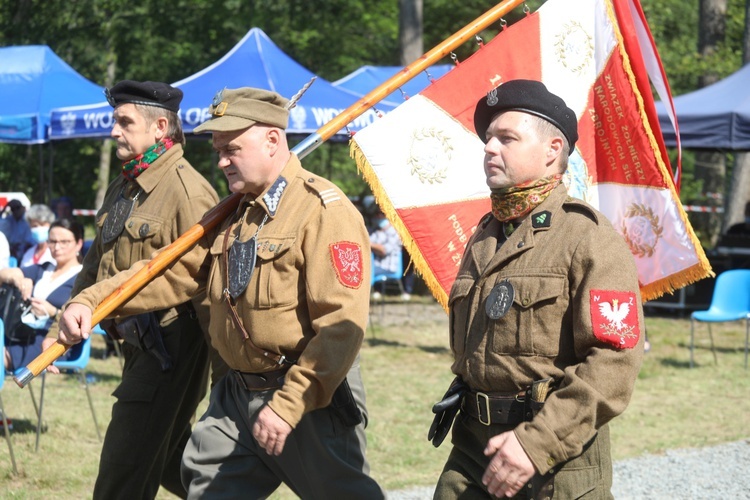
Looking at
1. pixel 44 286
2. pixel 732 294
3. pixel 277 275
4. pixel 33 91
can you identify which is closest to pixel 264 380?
pixel 277 275

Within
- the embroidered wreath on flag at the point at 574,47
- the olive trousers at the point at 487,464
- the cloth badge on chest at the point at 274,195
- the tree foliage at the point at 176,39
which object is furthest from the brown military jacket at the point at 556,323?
the tree foliage at the point at 176,39

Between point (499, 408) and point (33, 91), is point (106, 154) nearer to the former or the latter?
point (33, 91)

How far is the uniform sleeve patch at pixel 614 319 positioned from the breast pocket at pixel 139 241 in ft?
7.97

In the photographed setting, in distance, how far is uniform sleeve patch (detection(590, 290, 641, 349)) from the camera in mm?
2900

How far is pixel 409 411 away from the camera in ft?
27.3

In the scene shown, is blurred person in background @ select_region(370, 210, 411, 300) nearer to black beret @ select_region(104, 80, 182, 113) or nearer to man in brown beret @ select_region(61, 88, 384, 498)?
black beret @ select_region(104, 80, 182, 113)

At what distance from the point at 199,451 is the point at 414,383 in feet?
19.4

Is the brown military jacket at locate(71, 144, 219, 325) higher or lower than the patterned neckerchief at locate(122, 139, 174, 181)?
lower

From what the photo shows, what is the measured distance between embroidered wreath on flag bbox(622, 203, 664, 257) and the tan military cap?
1913 mm

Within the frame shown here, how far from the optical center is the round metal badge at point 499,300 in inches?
122

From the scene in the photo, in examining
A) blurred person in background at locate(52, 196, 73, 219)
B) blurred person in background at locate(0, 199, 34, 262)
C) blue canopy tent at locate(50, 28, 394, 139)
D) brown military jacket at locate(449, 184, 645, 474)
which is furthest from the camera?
blurred person in background at locate(52, 196, 73, 219)

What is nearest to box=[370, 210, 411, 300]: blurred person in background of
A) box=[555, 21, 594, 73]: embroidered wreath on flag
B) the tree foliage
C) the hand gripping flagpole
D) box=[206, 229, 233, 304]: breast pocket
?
box=[555, 21, 594, 73]: embroidered wreath on flag

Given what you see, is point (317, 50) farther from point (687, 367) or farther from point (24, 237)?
point (687, 367)

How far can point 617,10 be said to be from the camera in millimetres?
5211
